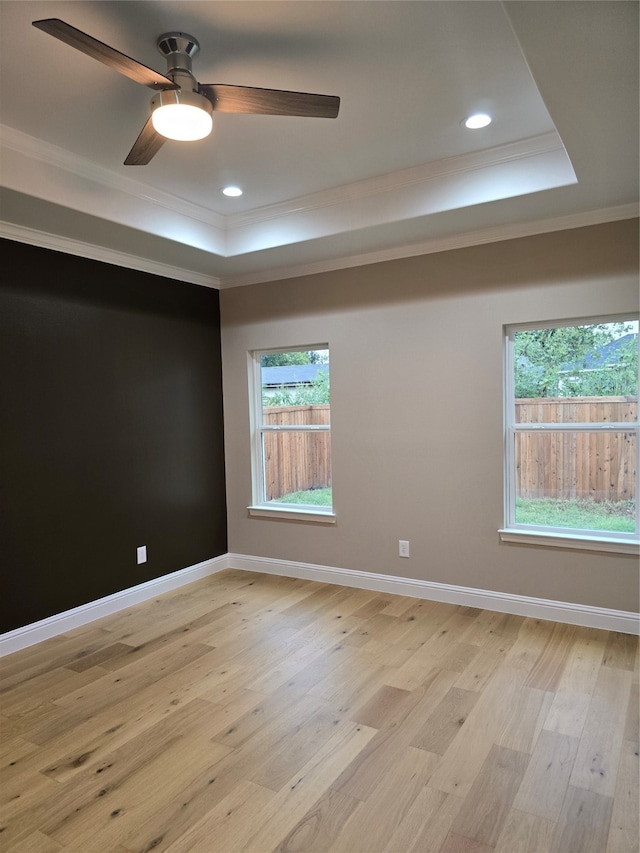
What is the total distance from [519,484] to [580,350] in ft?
3.15

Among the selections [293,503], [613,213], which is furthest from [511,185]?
[293,503]

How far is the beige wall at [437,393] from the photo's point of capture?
347 cm

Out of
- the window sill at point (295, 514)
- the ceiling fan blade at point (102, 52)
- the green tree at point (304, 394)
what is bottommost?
the window sill at point (295, 514)

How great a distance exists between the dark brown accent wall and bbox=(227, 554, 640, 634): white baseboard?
585 millimetres

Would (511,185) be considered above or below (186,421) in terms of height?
above

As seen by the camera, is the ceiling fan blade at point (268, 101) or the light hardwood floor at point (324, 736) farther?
the ceiling fan blade at point (268, 101)

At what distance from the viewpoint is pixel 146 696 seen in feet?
9.11

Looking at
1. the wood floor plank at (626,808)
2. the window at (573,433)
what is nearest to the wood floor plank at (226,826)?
the wood floor plank at (626,808)

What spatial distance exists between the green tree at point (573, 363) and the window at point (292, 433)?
1.54 meters

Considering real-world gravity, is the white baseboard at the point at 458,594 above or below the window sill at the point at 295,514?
below

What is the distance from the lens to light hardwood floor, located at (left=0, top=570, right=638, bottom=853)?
6.19ft

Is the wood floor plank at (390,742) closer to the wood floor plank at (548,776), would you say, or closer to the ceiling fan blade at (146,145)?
the wood floor plank at (548,776)

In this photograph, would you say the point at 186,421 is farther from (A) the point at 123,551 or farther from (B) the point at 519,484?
(B) the point at 519,484

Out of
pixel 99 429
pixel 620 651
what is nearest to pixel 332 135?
pixel 99 429
